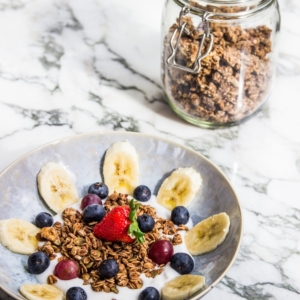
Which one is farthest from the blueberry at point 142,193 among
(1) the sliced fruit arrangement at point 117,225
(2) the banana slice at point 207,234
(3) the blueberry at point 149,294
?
(3) the blueberry at point 149,294

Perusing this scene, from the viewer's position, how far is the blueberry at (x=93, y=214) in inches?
35.7

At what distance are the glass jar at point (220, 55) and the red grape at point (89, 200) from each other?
0.30m

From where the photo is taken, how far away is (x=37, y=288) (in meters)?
0.79

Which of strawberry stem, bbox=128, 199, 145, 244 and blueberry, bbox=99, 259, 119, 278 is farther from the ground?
strawberry stem, bbox=128, 199, 145, 244

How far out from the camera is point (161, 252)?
849mm

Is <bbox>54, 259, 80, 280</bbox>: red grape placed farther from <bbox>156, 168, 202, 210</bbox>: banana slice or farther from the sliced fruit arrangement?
<bbox>156, 168, 202, 210</bbox>: banana slice

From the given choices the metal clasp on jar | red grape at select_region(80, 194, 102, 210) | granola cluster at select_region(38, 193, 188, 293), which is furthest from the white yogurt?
the metal clasp on jar

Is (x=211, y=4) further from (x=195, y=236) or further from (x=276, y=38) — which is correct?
(x=195, y=236)

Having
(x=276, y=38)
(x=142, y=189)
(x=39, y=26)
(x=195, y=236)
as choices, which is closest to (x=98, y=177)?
(x=142, y=189)

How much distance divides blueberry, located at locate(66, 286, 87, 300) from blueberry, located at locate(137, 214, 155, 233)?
0.15 m

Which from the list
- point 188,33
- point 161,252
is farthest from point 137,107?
point 161,252

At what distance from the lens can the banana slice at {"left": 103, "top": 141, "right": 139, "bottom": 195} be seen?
3.31 feet

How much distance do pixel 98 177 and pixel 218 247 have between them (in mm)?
286

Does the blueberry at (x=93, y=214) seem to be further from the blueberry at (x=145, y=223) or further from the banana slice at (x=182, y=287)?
the banana slice at (x=182, y=287)
